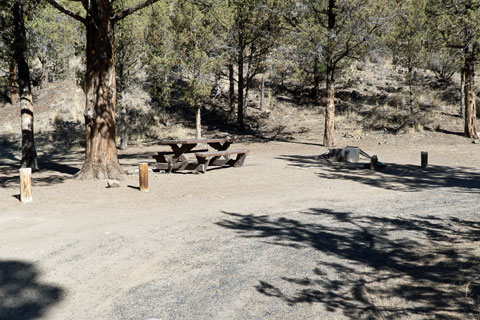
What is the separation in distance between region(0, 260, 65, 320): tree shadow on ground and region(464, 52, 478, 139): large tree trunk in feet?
67.0

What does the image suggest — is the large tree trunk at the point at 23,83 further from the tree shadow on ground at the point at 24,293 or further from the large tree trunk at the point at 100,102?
the tree shadow on ground at the point at 24,293

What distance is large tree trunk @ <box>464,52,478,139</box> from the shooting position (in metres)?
20.5

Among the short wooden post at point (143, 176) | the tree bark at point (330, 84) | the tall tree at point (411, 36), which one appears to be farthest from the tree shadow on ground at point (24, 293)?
the tall tree at point (411, 36)

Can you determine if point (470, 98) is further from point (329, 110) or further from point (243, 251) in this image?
point (243, 251)

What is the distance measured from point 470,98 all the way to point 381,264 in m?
18.6

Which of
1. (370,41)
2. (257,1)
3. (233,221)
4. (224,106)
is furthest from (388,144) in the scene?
(233,221)

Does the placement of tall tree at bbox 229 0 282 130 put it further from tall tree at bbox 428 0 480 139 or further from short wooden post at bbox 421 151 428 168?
short wooden post at bbox 421 151 428 168

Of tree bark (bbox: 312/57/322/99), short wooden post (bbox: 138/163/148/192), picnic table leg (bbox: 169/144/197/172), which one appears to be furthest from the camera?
tree bark (bbox: 312/57/322/99)

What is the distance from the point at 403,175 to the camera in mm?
12508

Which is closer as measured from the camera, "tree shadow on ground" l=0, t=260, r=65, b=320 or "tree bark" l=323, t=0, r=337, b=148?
"tree shadow on ground" l=0, t=260, r=65, b=320

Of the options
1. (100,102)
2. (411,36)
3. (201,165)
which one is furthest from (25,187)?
(411,36)

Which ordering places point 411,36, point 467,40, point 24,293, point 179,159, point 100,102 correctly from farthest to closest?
point 411,36 → point 467,40 → point 179,159 → point 100,102 → point 24,293

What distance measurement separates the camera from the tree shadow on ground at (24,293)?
4133mm

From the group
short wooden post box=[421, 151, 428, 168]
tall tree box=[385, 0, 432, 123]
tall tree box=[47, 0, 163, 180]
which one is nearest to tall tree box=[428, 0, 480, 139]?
tall tree box=[385, 0, 432, 123]
